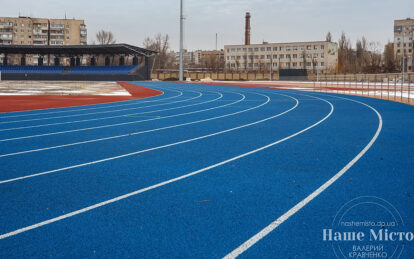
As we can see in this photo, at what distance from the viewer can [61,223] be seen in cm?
382

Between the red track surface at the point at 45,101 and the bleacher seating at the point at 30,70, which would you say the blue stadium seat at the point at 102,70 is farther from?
the red track surface at the point at 45,101

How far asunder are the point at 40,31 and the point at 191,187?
123413 millimetres

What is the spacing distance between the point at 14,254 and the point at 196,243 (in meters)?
1.50

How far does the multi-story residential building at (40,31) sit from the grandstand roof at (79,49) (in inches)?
2308

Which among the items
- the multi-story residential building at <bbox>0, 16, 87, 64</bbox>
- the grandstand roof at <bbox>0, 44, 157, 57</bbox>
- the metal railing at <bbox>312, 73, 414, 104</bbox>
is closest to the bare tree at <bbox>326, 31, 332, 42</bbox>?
the metal railing at <bbox>312, 73, 414, 104</bbox>

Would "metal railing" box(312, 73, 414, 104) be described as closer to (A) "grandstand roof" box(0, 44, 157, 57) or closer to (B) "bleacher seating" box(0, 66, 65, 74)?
(A) "grandstand roof" box(0, 44, 157, 57)

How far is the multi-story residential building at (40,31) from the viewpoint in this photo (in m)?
112

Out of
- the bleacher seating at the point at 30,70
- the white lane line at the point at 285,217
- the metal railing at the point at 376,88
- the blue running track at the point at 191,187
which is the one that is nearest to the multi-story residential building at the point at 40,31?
the bleacher seating at the point at 30,70

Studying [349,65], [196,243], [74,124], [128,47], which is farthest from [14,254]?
[349,65]

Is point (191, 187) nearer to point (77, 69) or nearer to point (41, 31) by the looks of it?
point (77, 69)

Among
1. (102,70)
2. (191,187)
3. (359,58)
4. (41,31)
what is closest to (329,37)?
(359,58)

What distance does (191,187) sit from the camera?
5.04 meters

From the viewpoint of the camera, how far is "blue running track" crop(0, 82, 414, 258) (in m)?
3.42

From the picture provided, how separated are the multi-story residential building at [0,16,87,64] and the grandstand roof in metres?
58.6
